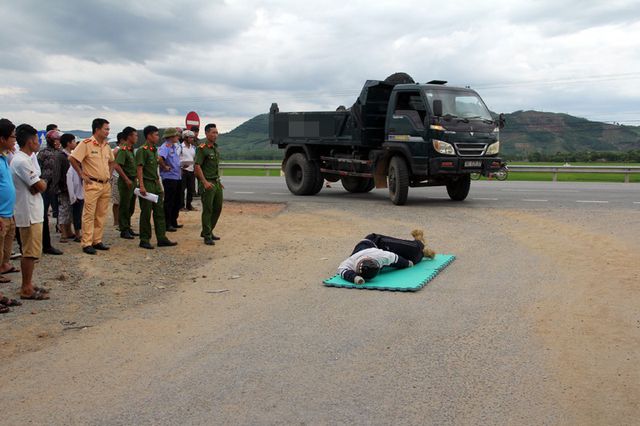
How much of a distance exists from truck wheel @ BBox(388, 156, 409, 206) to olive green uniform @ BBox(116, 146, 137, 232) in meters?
6.88

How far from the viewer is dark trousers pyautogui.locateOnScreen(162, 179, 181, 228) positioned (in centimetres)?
1187

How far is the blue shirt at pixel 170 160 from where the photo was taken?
38.7ft

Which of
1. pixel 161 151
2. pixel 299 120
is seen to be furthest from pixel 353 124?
pixel 161 151

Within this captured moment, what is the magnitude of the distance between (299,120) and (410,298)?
12406 mm

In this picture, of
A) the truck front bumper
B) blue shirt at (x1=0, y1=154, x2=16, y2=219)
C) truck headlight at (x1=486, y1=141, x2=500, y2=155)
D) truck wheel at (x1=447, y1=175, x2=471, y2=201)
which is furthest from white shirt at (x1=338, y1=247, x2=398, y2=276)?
truck wheel at (x1=447, y1=175, x2=471, y2=201)

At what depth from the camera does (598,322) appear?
6.08 meters

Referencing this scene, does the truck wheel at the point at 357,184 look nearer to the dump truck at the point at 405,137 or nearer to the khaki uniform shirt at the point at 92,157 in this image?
the dump truck at the point at 405,137

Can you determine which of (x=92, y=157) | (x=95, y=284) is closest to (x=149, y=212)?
(x=92, y=157)

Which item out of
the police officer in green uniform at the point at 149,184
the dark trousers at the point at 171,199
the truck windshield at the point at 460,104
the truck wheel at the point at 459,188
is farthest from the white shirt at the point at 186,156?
the truck wheel at the point at 459,188

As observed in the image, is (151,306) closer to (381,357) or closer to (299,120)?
(381,357)

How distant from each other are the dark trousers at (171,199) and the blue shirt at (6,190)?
17.2 feet

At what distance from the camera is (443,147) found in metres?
15.0

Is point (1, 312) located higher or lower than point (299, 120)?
lower

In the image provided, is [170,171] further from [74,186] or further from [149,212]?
[74,186]
